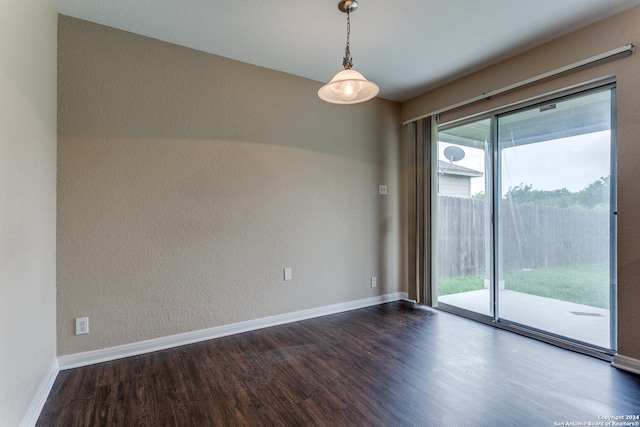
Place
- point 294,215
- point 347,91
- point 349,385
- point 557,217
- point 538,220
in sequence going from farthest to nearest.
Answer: point 294,215
point 538,220
point 557,217
point 347,91
point 349,385

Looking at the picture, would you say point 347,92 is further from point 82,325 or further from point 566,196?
point 82,325

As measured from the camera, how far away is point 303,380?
202 cm

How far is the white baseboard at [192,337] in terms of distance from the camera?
2221mm

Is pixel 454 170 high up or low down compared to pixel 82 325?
up

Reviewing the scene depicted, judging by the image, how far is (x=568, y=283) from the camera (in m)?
2.56

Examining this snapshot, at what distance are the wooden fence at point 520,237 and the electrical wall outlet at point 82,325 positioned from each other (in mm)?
3531

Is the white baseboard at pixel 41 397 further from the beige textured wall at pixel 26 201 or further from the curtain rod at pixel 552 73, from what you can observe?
the curtain rod at pixel 552 73

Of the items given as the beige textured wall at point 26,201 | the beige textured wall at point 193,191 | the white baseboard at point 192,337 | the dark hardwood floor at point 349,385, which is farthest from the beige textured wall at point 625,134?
the beige textured wall at point 26,201

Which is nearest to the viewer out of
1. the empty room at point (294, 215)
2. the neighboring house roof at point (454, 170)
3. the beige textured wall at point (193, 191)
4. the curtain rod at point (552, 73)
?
the empty room at point (294, 215)

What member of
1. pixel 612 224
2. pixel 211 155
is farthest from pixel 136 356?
pixel 612 224

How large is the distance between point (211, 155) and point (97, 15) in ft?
4.21

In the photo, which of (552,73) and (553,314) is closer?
(552,73)

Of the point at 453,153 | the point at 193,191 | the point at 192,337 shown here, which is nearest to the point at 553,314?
the point at 453,153

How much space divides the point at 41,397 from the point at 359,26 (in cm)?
337
